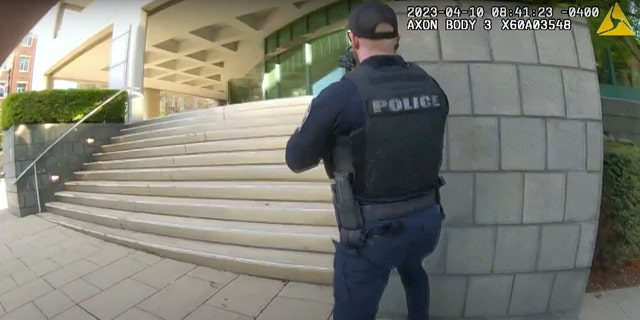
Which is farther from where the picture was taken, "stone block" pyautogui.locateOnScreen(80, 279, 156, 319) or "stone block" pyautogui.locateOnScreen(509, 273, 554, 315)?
"stone block" pyautogui.locateOnScreen(80, 279, 156, 319)

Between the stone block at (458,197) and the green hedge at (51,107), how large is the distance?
7.99 metres

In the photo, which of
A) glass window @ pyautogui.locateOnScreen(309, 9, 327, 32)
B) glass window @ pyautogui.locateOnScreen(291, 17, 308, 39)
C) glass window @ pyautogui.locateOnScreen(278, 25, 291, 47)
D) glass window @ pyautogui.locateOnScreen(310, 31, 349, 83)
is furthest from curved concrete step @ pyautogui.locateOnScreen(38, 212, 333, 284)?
glass window @ pyautogui.locateOnScreen(278, 25, 291, 47)

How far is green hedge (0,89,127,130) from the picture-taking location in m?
6.34

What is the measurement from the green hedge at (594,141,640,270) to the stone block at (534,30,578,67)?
0.98m

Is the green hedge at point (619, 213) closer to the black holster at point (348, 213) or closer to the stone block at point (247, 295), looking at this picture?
the black holster at point (348, 213)

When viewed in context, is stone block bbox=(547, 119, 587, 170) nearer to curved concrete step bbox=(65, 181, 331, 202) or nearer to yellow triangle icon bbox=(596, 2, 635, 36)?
yellow triangle icon bbox=(596, 2, 635, 36)

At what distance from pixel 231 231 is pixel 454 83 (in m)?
2.54

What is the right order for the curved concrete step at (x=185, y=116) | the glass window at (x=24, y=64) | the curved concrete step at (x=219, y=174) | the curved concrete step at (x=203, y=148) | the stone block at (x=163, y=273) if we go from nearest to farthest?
the stone block at (x=163, y=273)
the curved concrete step at (x=219, y=174)
the curved concrete step at (x=203, y=148)
the curved concrete step at (x=185, y=116)
the glass window at (x=24, y=64)

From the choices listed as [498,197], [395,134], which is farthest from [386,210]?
[498,197]

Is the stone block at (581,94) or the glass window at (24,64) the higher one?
the glass window at (24,64)

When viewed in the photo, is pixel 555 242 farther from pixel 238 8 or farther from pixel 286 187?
pixel 238 8

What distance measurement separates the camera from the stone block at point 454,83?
1907 millimetres

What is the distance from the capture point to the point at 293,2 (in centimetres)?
1074

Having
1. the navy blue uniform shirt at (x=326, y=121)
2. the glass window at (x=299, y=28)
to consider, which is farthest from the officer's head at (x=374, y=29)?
the glass window at (x=299, y=28)
